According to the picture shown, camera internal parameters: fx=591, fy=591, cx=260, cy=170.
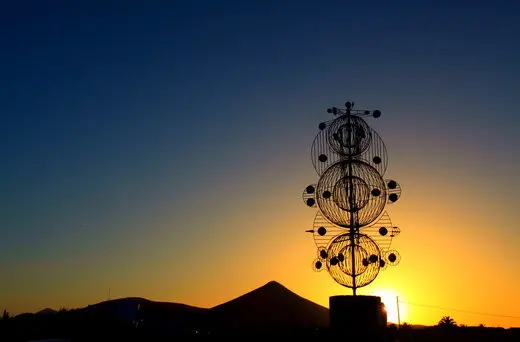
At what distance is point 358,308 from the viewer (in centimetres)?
2361

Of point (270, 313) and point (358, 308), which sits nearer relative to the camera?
point (358, 308)

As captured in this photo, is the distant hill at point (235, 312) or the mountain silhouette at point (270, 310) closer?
the distant hill at point (235, 312)

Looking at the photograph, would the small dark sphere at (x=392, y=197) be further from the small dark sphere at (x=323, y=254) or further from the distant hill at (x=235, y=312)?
the distant hill at (x=235, y=312)

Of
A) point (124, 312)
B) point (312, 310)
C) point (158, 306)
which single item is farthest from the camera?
point (312, 310)

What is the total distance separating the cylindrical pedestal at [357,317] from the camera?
76.9 feet

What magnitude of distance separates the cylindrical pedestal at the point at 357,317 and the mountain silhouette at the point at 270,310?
41.8ft

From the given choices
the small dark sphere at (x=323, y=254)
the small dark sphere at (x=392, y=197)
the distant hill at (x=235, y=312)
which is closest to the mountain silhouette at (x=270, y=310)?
the distant hill at (x=235, y=312)

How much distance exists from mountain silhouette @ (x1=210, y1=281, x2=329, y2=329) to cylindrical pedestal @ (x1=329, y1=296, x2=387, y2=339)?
12731mm

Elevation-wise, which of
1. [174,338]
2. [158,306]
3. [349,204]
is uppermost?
[349,204]

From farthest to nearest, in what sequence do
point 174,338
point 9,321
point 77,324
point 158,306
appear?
point 158,306 → point 9,321 → point 77,324 → point 174,338

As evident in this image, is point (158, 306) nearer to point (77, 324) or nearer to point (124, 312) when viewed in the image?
point (124, 312)

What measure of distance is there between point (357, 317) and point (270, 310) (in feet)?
53.2

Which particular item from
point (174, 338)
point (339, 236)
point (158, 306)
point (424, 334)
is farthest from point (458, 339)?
point (158, 306)

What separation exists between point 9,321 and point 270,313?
56.0 ft
